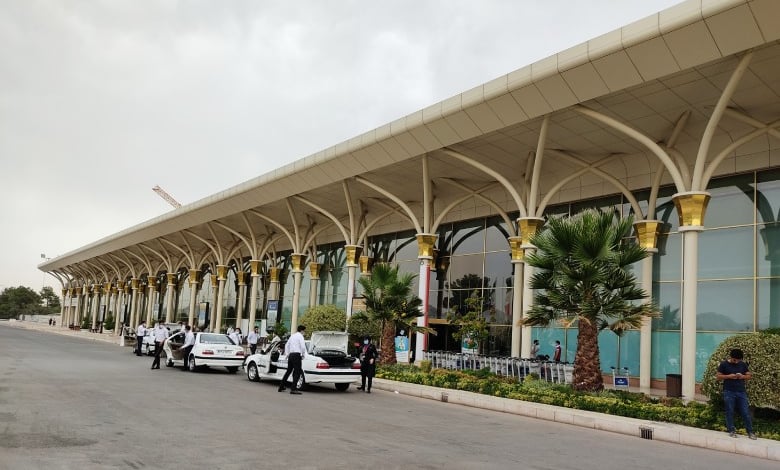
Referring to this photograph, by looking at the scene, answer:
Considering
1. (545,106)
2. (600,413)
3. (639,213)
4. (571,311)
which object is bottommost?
(600,413)

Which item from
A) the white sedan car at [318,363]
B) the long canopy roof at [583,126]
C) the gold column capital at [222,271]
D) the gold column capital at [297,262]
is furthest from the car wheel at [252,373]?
the gold column capital at [222,271]

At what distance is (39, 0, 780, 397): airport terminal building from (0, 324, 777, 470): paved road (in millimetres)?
6785

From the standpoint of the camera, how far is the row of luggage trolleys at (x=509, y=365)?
66.4 ft

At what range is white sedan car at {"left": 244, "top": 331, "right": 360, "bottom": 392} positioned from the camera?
17.0 meters

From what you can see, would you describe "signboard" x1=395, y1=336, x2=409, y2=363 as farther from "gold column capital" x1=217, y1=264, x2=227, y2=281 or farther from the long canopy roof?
"gold column capital" x1=217, y1=264, x2=227, y2=281

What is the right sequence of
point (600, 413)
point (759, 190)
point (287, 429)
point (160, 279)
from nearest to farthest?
1. point (287, 429)
2. point (600, 413)
3. point (759, 190)
4. point (160, 279)

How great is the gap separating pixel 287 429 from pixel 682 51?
39.2 ft

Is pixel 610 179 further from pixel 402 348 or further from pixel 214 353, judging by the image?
pixel 214 353

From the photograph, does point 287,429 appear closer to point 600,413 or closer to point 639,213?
point 600,413

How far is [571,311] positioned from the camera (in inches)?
611

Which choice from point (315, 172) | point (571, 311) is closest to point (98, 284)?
point (315, 172)

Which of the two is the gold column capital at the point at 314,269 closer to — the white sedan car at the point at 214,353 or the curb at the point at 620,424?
the white sedan car at the point at 214,353

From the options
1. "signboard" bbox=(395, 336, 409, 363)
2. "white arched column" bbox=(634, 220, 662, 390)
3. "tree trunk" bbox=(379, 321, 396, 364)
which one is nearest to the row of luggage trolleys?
"signboard" bbox=(395, 336, 409, 363)

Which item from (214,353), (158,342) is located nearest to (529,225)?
(214,353)
